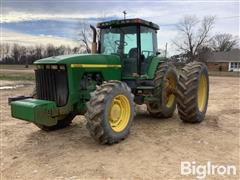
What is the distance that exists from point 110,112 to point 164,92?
2305mm

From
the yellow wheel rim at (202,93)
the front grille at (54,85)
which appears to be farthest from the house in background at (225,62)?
the front grille at (54,85)

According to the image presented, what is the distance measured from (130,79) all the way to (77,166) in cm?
321

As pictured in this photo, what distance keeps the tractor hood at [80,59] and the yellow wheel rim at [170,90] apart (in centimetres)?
179

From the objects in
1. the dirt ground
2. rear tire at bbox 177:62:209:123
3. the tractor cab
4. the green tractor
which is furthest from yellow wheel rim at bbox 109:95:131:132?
rear tire at bbox 177:62:209:123

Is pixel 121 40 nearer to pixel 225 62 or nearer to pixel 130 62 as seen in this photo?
pixel 130 62

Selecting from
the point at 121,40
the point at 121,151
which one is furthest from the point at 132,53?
the point at 121,151

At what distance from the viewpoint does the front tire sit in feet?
18.4

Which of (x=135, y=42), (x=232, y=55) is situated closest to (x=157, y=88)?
(x=135, y=42)

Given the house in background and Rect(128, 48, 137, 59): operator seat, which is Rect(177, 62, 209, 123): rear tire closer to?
Rect(128, 48, 137, 59): operator seat

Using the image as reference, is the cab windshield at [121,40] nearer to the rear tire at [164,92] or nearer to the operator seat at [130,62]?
the operator seat at [130,62]

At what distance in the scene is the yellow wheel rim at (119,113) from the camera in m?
6.10

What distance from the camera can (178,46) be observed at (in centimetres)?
5681

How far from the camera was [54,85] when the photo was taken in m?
6.33

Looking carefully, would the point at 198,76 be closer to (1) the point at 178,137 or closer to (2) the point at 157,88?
(2) the point at 157,88
